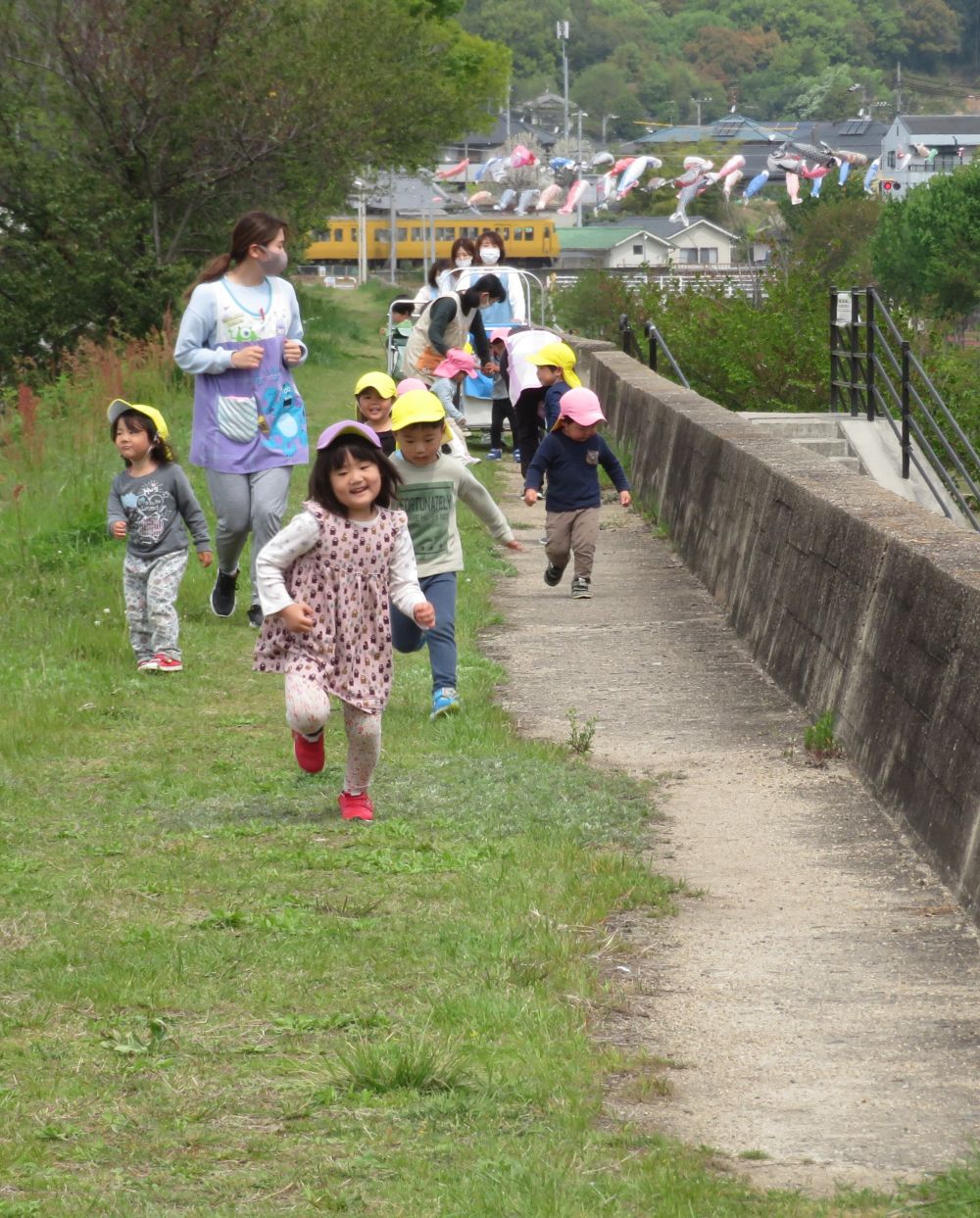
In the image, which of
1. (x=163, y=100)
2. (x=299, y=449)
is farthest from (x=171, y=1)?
(x=299, y=449)

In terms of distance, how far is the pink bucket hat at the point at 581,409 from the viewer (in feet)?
39.0

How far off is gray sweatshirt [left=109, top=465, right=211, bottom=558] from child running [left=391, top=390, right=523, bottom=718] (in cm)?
128

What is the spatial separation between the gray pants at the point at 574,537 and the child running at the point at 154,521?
3.02 meters

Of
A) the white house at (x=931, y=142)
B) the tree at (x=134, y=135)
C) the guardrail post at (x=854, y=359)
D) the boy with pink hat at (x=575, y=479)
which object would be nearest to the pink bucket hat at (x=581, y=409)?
the boy with pink hat at (x=575, y=479)

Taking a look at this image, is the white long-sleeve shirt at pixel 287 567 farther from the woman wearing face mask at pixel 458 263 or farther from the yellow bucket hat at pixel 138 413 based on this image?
the woman wearing face mask at pixel 458 263

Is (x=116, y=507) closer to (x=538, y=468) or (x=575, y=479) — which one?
(x=538, y=468)

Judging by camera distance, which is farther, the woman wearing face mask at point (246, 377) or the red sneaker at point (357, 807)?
the woman wearing face mask at point (246, 377)

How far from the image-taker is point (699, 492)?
1280cm

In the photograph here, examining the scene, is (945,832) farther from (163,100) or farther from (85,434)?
(163,100)

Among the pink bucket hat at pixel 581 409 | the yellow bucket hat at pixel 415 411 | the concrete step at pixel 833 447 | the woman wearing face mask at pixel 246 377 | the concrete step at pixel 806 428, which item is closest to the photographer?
the yellow bucket hat at pixel 415 411

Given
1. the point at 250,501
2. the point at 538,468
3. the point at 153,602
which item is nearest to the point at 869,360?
the point at 538,468

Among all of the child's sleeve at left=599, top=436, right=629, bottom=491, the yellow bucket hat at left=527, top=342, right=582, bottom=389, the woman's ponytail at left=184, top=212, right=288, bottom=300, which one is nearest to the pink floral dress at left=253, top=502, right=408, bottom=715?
the woman's ponytail at left=184, top=212, right=288, bottom=300

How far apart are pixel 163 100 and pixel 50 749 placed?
63.3 feet

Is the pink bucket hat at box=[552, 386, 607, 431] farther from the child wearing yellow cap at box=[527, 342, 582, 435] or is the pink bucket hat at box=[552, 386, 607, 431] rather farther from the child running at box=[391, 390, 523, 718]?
the child running at box=[391, 390, 523, 718]
